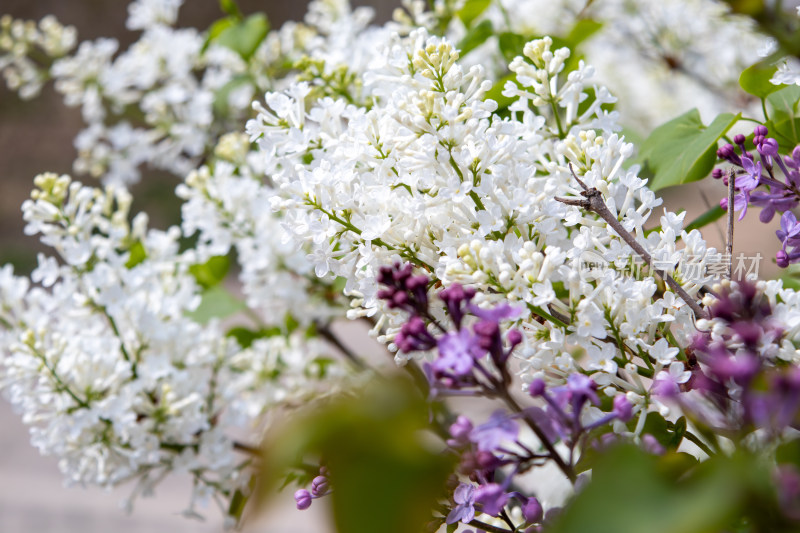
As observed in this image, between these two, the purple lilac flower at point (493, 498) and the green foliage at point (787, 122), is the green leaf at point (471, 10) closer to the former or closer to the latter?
the green foliage at point (787, 122)

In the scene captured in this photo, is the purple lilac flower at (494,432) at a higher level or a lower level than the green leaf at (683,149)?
higher

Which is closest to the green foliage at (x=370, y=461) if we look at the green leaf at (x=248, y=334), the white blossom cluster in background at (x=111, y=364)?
the white blossom cluster in background at (x=111, y=364)

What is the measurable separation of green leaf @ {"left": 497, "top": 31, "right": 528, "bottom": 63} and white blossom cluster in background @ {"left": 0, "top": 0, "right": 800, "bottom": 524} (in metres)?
0.04

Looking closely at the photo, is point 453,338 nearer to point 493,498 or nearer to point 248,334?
point 493,498

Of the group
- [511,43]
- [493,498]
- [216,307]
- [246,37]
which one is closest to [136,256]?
[216,307]

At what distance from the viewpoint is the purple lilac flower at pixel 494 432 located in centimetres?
17

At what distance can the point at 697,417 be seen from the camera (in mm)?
165

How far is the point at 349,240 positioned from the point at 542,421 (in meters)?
0.13

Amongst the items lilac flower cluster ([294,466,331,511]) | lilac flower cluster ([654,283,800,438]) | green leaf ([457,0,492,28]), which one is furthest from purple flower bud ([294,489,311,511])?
green leaf ([457,0,492,28])

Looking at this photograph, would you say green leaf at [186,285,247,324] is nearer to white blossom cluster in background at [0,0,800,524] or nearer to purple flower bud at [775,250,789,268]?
white blossom cluster in background at [0,0,800,524]

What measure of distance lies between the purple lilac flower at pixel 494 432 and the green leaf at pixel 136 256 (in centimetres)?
39

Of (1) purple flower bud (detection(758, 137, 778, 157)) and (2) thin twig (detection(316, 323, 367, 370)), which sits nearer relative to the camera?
(1) purple flower bud (detection(758, 137, 778, 157))

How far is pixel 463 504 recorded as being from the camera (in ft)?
0.69

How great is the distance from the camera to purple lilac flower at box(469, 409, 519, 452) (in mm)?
170
